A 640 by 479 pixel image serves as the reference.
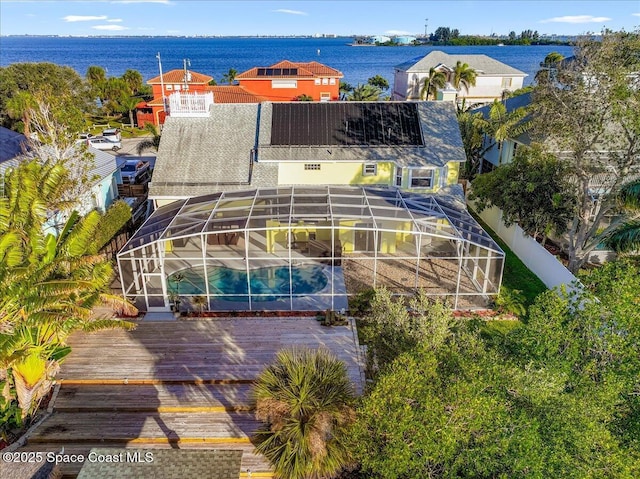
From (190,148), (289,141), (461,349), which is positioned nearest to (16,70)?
(190,148)

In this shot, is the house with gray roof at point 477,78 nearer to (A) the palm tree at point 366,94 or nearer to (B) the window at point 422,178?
(A) the palm tree at point 366,94

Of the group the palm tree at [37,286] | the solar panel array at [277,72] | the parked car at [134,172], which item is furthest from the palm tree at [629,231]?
the solar panel array at [277,72]

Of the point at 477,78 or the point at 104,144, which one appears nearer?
the point at 104,144

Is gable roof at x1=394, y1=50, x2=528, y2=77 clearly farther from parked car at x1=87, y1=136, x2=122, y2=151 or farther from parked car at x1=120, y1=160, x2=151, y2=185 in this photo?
parked car at x1=120, y1=160, x2=151, y2=185

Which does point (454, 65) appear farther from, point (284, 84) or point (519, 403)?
point (519, 403)

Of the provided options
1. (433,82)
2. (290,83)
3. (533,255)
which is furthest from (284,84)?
(533,255)
